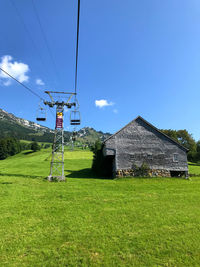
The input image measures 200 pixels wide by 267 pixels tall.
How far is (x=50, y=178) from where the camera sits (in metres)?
16.1

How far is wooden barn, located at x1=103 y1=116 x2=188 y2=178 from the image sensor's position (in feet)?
62.1

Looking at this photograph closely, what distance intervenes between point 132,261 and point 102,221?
2384 millimetres

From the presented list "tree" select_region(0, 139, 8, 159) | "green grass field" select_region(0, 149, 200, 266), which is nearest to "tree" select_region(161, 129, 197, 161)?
"green grass field" select_region(0, 149, 200, 266)

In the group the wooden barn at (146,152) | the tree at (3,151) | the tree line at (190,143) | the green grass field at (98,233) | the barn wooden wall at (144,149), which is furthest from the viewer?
the tree at (3,151)

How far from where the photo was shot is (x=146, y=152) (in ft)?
63.3

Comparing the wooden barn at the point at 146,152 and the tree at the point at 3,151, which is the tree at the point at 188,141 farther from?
the tree at the point at 3,151

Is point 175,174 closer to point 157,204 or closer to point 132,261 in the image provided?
point 157,204

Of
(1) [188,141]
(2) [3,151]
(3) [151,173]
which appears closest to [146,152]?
(3) [151,173]

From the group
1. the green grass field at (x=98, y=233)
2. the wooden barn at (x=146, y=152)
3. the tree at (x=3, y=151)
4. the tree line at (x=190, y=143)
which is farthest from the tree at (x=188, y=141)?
the tree at (x=3, y=151)

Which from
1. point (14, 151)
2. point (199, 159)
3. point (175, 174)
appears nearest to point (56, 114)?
point (175, 174)

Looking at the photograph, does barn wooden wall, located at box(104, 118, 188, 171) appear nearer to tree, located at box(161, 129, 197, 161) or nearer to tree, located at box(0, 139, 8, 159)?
tree, located at box(161, 129, 197, 161)

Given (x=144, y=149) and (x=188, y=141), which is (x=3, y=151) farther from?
(x=188, y=141)

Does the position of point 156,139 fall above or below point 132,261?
above

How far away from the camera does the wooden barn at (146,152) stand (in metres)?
18.9
